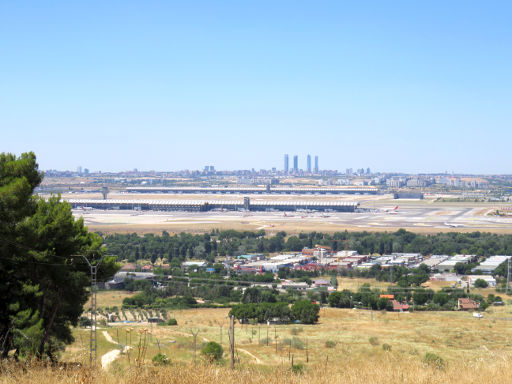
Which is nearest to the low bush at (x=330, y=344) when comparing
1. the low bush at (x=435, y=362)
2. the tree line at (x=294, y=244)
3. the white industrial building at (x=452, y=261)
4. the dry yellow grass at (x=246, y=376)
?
the low bush at (x=435, y=362)

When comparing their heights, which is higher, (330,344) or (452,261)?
(330,344)

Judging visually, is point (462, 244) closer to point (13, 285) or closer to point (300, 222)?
point (300, 222)

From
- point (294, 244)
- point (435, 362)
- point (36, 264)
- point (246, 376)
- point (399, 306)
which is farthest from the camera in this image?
point (294, 244)

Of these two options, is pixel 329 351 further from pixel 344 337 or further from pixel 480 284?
pixel 480 284

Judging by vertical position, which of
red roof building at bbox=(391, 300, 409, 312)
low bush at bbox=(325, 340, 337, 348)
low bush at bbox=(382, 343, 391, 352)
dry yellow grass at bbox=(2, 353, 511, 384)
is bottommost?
red roof building at bbox=(391, 300, 409, 312)

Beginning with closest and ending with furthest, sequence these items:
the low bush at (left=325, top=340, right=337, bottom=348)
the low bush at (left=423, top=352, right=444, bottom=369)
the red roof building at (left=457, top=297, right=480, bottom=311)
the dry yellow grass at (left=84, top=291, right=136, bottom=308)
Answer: the low bush at (left=423, top=352, right=444, bottom=369), the low bush at (left=325, top=340, right=337, bottom=348), the red roof building at (left=457, top=297, right=480, bottom=311), the dry yellow grass at (left=84, top=291, right=136, bottom=308)

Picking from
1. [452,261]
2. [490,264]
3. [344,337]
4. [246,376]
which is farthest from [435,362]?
[452,261]

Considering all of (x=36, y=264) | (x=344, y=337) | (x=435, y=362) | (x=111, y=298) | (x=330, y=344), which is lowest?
(x=111, y=298)

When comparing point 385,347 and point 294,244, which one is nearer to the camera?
point 385,347

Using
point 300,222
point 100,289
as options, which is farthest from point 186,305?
point 300,222

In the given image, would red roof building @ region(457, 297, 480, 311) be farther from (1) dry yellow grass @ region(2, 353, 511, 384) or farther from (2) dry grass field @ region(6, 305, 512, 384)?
(1) dry yellow grass @ region(2, 353, 511, 384)

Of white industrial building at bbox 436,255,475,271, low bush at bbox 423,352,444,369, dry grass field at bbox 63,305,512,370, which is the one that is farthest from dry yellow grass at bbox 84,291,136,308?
white industrial building at bbox 436,255,475,271
